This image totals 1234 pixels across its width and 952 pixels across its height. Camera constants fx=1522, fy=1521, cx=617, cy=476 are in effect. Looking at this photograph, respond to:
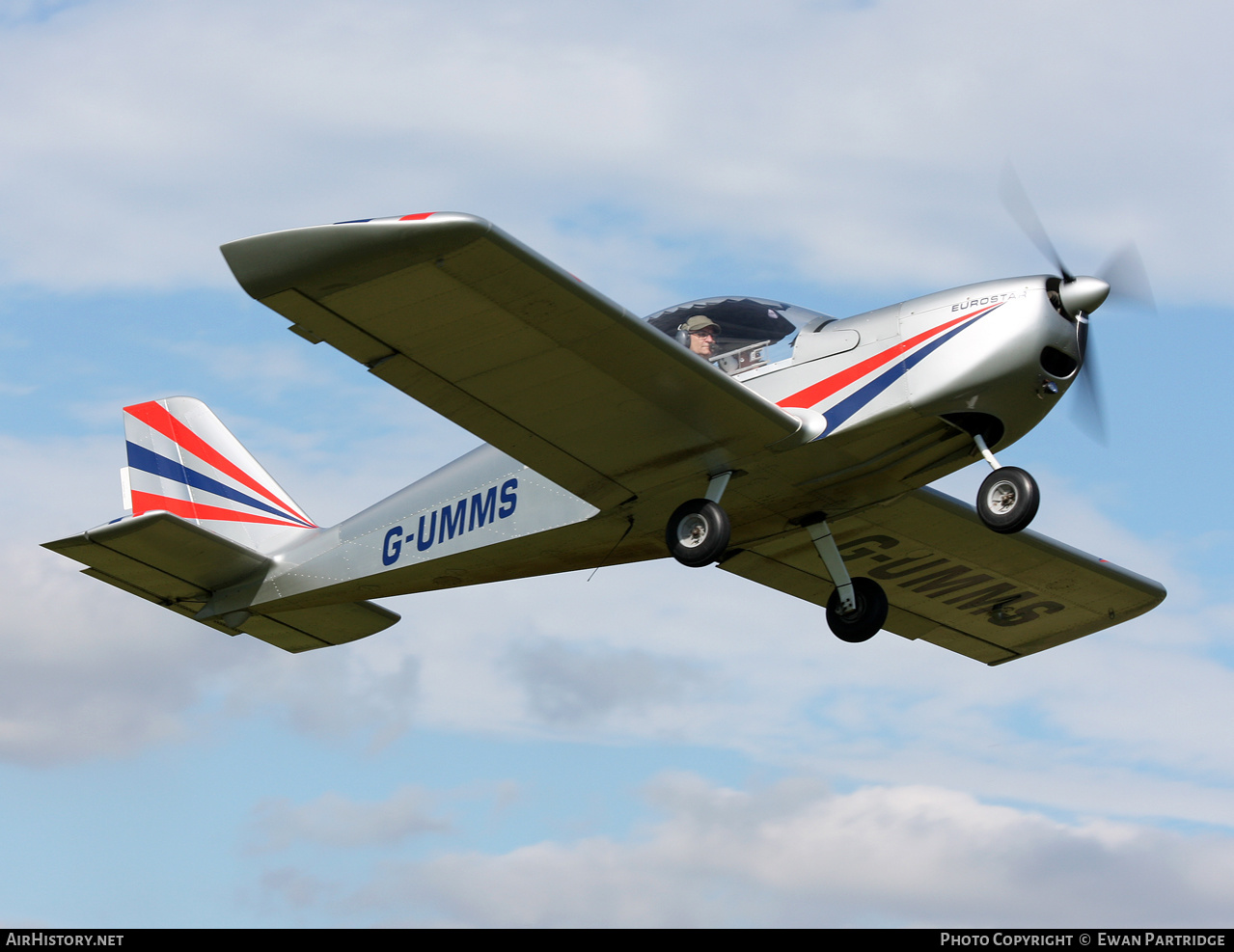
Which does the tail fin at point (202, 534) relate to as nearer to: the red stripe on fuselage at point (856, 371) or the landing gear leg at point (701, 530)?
the landing gear leg at point (701, 530)

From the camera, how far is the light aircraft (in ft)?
34.6

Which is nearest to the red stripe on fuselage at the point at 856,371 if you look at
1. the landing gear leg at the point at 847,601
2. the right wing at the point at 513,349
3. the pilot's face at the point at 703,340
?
the right wing at the point at 513,349

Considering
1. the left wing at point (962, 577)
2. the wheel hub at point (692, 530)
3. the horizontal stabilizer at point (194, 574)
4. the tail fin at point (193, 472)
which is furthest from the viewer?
the tail fin at point (193, 472)

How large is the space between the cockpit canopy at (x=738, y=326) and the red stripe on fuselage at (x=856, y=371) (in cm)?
50

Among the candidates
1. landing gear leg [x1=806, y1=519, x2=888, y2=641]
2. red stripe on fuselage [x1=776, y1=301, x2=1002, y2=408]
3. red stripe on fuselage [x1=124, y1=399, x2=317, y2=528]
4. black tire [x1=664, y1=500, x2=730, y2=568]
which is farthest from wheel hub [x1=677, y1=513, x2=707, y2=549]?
red stripe on fuselage [x1=124, y1=399, x2=317, y2=528]

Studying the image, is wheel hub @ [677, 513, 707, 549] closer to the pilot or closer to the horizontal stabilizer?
the pilot

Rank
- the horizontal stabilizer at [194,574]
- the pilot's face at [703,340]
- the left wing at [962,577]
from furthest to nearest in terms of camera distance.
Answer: the left wing at [962,577] → the horizontal stabilizer at [194,574] → the pilot's face at [703,340]

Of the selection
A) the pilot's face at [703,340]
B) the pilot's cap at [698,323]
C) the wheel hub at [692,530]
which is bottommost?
the wheel hub at [692,530]

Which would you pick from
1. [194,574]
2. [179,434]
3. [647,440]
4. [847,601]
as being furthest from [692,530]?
[179,434]

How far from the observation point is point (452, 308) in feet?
35.1

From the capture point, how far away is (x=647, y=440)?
39.8 ft

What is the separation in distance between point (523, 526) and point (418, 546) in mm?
1343

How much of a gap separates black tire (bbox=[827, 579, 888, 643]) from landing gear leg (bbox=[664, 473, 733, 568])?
1716 mm

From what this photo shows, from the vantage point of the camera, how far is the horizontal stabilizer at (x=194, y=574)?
14070 mm
